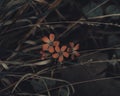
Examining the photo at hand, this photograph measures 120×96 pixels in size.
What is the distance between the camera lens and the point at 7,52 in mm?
1690

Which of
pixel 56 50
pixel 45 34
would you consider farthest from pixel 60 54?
pixel 45 34

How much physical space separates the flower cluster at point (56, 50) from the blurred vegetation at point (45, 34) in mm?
→ 32

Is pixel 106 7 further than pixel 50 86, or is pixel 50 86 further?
pixel 106 7

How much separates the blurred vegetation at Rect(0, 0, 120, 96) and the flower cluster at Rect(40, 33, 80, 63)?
32mm

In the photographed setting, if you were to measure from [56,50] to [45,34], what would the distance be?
136 millimetres

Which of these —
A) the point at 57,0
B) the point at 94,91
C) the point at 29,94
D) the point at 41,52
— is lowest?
the point at 94,91

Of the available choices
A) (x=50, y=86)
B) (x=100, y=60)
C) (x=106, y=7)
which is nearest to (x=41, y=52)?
(x=50, y=86)

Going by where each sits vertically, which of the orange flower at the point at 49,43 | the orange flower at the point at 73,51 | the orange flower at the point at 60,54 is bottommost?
the orange flower at the point at 73,51

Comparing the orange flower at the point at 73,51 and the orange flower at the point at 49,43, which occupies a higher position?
the orange flower at the point at 49,43

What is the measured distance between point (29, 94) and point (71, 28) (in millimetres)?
358

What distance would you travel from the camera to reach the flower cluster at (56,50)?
1641mm

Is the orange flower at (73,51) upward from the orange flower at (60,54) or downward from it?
downward

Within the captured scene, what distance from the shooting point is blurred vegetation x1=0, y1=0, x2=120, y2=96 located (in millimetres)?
1634

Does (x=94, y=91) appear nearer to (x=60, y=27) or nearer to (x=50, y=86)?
(x=50, y=86)
